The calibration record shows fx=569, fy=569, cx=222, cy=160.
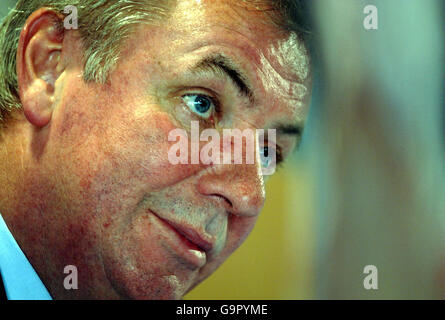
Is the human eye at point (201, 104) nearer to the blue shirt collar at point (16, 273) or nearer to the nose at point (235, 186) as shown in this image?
the nose at point (235, 186)

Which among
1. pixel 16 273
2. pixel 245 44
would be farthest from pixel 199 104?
pixel 16 273

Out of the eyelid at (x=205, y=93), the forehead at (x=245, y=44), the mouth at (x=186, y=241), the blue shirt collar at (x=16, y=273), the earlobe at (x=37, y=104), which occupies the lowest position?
the blue shirt collar at (x=16, y=273)

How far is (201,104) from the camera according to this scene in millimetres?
1150

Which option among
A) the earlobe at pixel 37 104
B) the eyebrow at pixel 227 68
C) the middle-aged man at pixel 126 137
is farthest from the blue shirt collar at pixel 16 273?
the eyebrow at pixel 227 68

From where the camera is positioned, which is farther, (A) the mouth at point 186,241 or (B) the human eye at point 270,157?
(B) the human eye at point 270,157

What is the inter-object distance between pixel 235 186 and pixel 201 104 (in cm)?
18

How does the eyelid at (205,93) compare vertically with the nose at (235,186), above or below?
above

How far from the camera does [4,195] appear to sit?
1162mm

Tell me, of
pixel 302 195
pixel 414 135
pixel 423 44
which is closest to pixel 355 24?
pixel 423 44

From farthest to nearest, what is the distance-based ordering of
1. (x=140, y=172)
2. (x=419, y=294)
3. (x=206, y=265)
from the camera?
(x=419, y=294)
(x=206, y=265)
(x=140, y=172)

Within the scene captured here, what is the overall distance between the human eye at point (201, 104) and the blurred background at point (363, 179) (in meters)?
0.32

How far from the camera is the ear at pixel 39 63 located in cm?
112

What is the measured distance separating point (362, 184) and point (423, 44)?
38 cm
